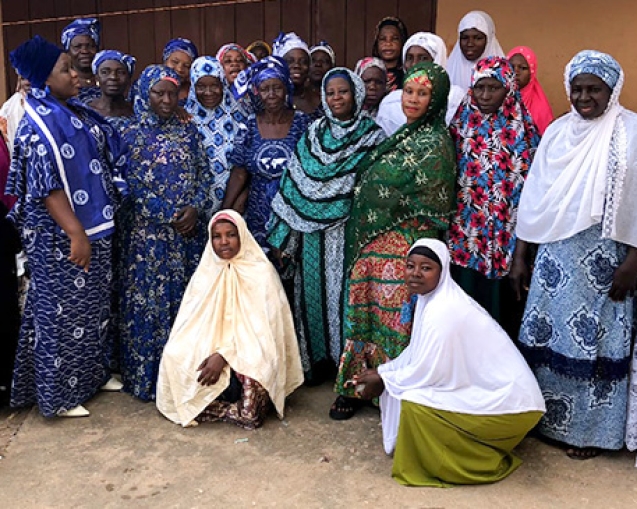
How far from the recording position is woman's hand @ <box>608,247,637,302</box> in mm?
3217

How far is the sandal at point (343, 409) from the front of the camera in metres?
3.93

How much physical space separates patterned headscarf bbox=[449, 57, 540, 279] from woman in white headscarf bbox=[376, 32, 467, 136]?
691 millimetres

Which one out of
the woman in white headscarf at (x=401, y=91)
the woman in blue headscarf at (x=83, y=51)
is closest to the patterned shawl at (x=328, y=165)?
the woman in white headscarf at (x=401, y=91)

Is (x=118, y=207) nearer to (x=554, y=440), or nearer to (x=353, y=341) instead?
(x=353, y=341)

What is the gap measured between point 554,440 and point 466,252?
3.40 feet

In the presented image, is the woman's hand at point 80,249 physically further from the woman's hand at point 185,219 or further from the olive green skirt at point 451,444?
the olive green skirt at point 451,444

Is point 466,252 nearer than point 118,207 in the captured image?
Yes

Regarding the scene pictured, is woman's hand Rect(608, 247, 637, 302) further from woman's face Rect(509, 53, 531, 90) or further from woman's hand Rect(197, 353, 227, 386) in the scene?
woman's hand Rect(197, 353, 227, 386)

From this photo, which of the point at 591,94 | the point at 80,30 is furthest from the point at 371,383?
the point at 80,30

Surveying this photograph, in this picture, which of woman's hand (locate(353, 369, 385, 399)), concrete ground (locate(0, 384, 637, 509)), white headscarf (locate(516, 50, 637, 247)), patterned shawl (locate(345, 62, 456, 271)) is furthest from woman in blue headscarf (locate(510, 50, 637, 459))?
woman's hand (locate(353, 369, 385, 399))

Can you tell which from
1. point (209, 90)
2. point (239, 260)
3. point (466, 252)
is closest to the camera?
point (466, 252)

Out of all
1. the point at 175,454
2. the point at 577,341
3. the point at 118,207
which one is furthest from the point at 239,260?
the point at 577,341

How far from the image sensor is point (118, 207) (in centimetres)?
401

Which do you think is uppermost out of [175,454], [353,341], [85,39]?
[85,39]
